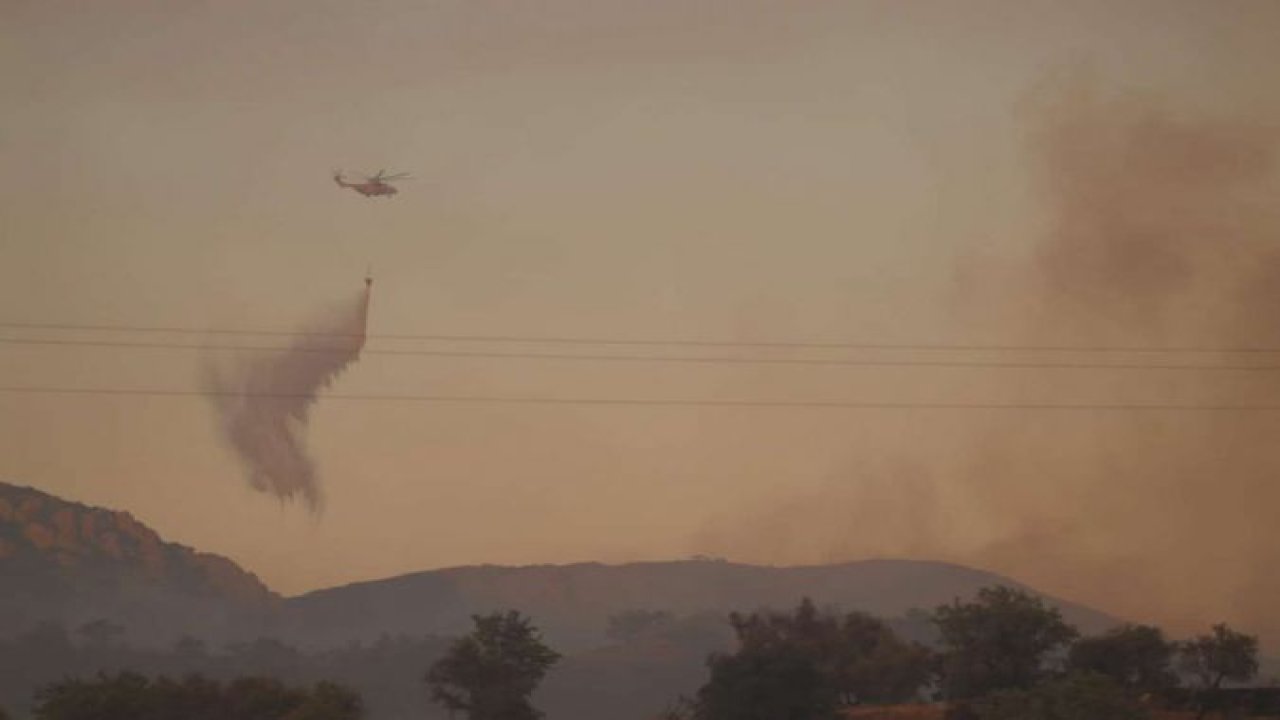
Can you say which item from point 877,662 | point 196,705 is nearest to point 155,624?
point 196,705

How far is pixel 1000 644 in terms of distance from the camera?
43.8m

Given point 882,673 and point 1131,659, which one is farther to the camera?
point 882,673

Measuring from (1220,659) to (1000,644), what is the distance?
840cm

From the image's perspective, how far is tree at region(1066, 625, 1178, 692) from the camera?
147 ft

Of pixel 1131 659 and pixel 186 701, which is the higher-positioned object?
pixel 1131 659

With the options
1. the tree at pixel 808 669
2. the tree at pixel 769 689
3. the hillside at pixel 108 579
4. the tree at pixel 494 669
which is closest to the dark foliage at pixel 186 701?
the tree at pixel 494 669

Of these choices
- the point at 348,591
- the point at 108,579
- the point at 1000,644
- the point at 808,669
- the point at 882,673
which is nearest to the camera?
the point at 808,669

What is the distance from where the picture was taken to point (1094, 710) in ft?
120

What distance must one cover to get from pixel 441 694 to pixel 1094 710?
20.6m

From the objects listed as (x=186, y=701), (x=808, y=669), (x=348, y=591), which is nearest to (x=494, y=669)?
(x=186, y=701)

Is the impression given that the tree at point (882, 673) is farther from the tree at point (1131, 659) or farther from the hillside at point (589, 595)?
the hillside at point (589, 595)

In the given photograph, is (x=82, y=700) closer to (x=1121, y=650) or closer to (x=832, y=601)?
(x=1121, y=650)

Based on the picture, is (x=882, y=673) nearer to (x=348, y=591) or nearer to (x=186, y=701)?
(x=186, y=701)

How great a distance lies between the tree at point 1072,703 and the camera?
1443 inches
